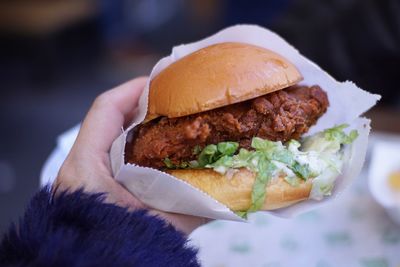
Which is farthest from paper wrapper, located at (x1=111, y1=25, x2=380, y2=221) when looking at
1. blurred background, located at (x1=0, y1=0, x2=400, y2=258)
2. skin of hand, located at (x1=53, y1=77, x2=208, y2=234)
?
blurred background, located at (x1=0, y1=0, x2=400, y2=258)

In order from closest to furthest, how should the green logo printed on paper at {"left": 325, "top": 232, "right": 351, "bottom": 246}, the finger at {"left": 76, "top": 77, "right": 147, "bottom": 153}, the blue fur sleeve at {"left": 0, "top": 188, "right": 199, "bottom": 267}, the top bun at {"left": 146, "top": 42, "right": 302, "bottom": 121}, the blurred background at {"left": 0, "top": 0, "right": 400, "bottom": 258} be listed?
the blue fur sleeve at {"left": 0, "top": 188, "right": 199, "bottom": 267}
the top bun at {"left": 146, "top": 42, "right": 302, "bottom": 121}
the finger at {"left": 76, "top": 77, "right": 147, "bottom": 153}
the green logo printed on paper at {"left": 325, "top": 232, "right": 351, "bottom": 246}
the blurred background at {"left": 0, "top": 0, "right": 400, "bottom": 258}

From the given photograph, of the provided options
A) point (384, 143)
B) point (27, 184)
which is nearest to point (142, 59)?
point (27, 184)

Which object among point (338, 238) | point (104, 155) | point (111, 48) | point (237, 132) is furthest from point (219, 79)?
point (111, 48)

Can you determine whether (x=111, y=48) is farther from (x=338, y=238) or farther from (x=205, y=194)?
(x=205, y=194)

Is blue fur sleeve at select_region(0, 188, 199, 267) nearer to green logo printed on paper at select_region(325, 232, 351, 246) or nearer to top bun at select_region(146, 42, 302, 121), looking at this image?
top bun at select_region(146, 42, 302, 121)

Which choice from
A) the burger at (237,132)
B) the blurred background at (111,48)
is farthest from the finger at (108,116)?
the blurred background at (111,48)

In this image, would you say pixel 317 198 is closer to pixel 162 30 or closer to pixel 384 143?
pixel 384 143

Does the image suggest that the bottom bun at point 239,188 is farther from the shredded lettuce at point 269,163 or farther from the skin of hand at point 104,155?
the skin of hand at point 104,155
